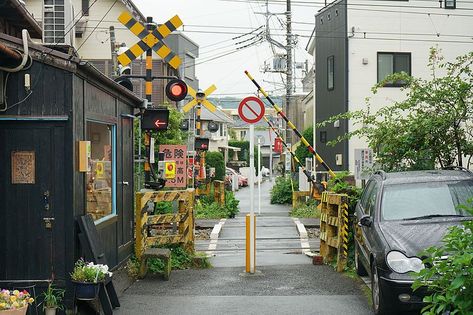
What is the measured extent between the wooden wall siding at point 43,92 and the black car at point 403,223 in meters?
4.07

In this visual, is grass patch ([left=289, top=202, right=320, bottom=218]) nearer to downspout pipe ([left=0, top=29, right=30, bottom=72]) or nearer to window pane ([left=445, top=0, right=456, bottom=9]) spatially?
window pane ([left=445, top=0, right=456, bottom=9])

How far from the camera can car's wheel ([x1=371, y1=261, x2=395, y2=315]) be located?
7551mm

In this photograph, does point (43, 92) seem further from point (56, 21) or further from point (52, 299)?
point (52, 299)

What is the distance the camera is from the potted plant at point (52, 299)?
740 centimetres

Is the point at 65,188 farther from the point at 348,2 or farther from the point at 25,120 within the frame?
the point at 348,2

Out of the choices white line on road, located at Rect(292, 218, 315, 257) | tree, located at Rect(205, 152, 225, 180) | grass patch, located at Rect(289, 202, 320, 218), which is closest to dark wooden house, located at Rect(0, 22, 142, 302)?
white line on road, located at Rect(292, 218, 315, 257)

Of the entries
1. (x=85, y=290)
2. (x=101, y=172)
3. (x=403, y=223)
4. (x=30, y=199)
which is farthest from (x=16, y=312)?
(x=403, y=223)

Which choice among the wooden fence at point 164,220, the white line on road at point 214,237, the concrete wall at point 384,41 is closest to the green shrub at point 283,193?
the concrete wall at point 384,41

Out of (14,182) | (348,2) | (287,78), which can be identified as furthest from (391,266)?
(287,78)

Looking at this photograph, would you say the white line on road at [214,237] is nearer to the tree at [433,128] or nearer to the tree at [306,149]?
the tree at [433,128]

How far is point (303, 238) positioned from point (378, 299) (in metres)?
9.97

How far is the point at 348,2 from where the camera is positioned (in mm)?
27594

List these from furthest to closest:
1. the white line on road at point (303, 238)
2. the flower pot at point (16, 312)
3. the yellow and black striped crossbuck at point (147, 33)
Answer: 1. the white line on road at point (303, 238)
2. the yellow and black striped crossbuck at point (147, 33)
3. the flower pot at point (16, 312)

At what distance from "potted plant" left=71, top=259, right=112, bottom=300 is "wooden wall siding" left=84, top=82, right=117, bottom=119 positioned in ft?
7.03
